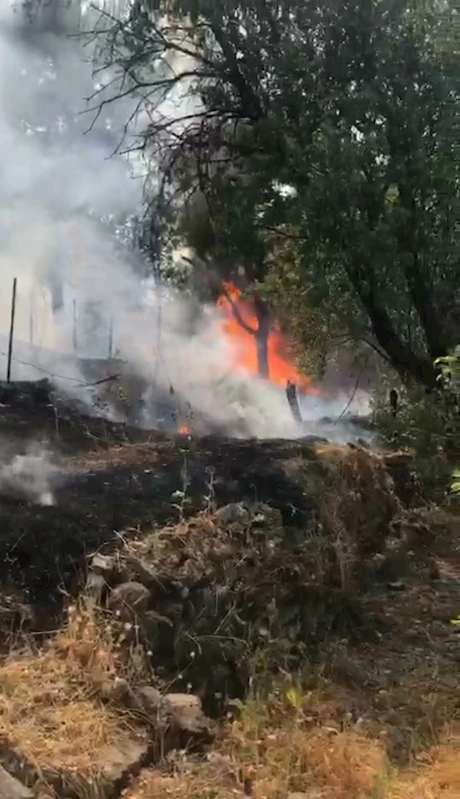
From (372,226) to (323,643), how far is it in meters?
2.81

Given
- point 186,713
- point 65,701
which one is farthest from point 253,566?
point 65,701

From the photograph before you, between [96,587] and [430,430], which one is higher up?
[430,430]

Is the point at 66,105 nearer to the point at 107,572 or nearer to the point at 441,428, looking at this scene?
the point at 441,428

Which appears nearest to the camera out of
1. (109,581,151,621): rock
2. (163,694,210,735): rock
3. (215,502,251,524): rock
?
(163,694,210,735): rock

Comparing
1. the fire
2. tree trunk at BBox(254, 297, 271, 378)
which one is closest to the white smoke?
tree trunk at BBox(254, 297, 271, 378)

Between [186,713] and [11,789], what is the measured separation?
87 cm

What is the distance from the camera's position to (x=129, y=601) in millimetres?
3588

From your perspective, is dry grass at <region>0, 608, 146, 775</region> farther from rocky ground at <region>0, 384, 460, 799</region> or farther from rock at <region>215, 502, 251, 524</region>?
rock at <region>215, 502, 251, 524</region>

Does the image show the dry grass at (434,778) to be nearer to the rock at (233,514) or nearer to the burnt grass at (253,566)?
the burnt grass at (253,566)

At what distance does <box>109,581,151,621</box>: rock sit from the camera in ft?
11.6

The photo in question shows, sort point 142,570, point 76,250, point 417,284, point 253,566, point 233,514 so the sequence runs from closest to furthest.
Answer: point 142,570, point 253,566, point 233,514, point 417,284, point 76,250

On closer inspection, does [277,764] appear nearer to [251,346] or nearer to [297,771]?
[297,771]

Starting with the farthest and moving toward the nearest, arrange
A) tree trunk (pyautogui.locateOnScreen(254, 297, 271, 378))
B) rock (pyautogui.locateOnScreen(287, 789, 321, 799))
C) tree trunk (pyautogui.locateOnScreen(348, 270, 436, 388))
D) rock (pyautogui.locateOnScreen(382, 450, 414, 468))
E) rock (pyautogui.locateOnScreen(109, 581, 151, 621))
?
tree trunk (pyautogui.locateOnScreen(254, 297, 271, 378)), rock (pyautogui.locateOnScreen(382, 450, 414, 468)), tree trunk (pyautogui.locateOnScreen(348, 270, 436, 388)), rock (pyautogui.locateOnScreen(109, 581, 151, 621)), rock (pyautogui.locateOnScreen(287, 789, 321, 799))

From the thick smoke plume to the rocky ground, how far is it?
398 centimetres
